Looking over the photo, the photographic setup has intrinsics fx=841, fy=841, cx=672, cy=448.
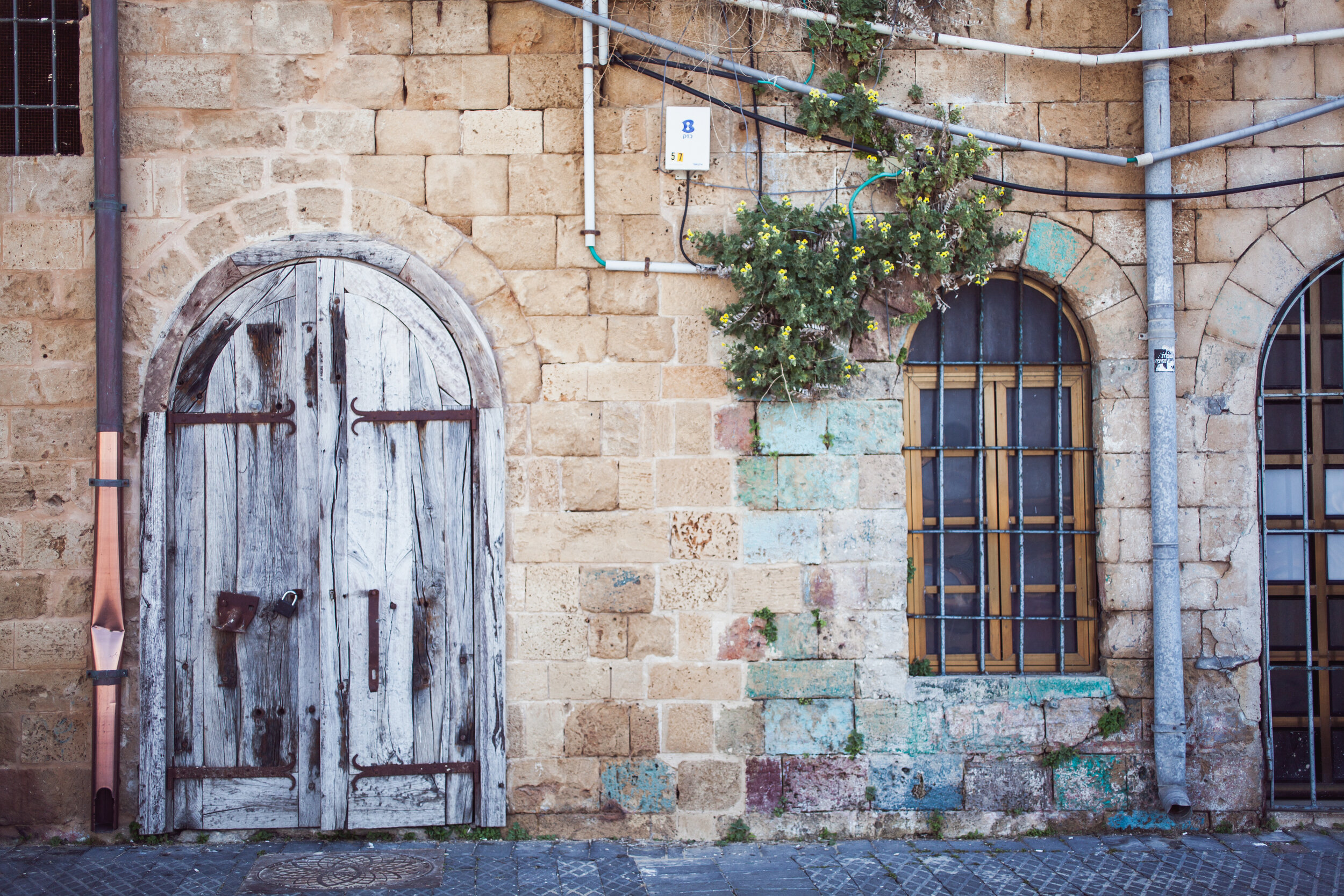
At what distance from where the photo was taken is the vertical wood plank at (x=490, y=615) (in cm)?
400

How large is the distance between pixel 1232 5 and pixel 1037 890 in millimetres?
4295

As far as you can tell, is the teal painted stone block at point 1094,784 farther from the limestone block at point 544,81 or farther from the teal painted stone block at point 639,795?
the limestone block at point 544,81

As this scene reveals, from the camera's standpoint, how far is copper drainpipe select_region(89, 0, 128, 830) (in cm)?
389

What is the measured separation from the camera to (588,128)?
13.2ft

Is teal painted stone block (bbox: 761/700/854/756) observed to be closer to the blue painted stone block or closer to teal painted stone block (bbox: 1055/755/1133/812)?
the blue painted stone block

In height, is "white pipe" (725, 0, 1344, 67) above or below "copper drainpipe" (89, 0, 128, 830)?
above

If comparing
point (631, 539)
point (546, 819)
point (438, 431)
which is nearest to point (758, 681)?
point (631, 539)

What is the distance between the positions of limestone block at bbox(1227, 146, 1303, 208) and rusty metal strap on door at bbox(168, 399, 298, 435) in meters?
4.75

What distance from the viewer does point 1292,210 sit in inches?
165

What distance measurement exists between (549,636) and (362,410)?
4.63 feet

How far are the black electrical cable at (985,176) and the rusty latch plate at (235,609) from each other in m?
3.14

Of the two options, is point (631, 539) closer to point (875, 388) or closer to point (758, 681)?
point (758, 681)

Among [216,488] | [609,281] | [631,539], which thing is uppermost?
[609,281]

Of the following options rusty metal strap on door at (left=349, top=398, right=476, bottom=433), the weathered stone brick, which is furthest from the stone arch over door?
the weathered stone brick
